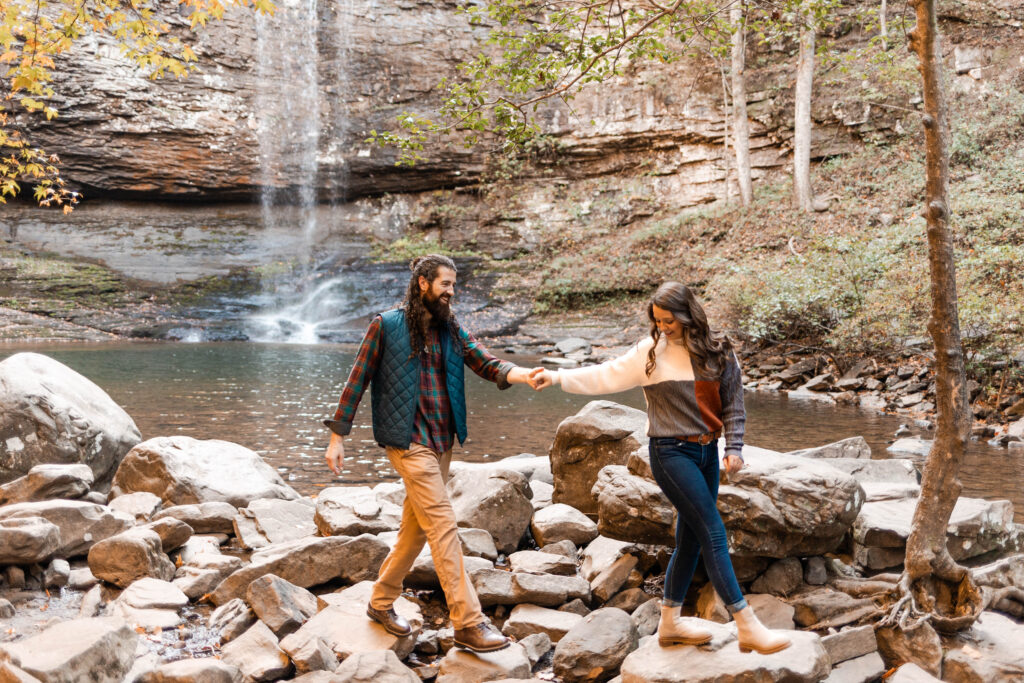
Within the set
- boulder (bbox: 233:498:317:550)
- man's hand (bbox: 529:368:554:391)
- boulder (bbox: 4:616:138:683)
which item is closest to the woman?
man's hand (bbox: 529:368:554:391)

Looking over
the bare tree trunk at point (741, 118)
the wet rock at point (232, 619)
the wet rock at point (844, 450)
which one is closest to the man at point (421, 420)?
the wet rock at point (232, 619)

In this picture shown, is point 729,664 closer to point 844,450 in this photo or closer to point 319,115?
point 844,450

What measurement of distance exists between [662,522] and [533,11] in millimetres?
4005

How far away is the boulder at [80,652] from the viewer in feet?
9.40

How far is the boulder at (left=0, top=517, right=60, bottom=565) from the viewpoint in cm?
431

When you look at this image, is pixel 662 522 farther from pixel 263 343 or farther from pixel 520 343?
pixel 263 343

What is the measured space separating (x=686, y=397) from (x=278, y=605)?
8.11 feet

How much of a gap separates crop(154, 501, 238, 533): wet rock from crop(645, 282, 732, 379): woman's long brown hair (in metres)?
4.07

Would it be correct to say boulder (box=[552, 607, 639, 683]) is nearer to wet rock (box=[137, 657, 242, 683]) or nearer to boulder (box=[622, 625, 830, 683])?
boulder (box=[622, 625, 830, 683])

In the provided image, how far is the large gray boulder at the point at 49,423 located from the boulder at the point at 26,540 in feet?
6.39

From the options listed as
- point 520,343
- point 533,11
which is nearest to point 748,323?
point 520,343

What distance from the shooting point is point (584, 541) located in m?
5.30

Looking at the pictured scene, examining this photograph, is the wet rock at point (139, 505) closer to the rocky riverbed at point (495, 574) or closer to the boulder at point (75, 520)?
the rocky riverbed at point (495, 574)

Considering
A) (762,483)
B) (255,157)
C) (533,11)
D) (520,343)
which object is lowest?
(520,343)
